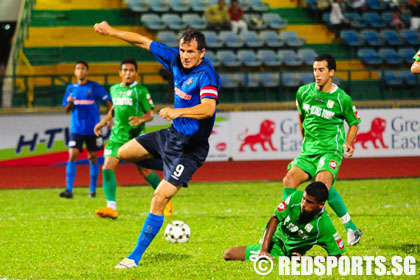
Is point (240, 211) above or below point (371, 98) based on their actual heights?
below

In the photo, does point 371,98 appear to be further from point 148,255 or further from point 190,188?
point 148,255

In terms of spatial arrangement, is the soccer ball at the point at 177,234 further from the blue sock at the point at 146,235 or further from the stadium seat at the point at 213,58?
the stadium seat at the point at 213,58

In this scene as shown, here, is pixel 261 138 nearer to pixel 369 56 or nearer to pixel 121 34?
pixel 369 56

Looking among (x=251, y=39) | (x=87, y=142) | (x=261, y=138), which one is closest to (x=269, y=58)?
(x=251, y=39)

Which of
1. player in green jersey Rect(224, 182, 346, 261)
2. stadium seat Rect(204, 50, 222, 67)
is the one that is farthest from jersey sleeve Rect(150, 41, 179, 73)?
stadium seat Rect(204, 50, 222, 67)

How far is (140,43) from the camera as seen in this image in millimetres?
6129

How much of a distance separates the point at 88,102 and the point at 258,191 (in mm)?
3379

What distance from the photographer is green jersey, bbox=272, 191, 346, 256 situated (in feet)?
19.3

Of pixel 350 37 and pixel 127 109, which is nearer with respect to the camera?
pixel 127 109

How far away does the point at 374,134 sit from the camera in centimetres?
1592

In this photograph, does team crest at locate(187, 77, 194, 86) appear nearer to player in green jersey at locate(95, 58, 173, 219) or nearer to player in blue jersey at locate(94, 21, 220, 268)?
player in blue jersey at locate(94, 21, 220, 268)

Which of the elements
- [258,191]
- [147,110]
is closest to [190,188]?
[258,191]

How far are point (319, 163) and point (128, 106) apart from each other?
347 centimetres

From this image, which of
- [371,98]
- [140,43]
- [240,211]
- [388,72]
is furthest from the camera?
[388,72]
